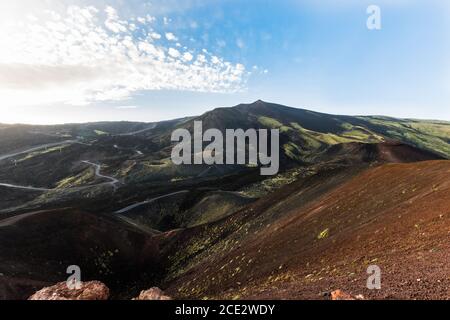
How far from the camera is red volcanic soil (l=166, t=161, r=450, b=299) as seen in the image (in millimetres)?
18719

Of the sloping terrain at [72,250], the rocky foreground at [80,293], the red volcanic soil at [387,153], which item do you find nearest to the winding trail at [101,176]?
the sloping terrain at [72,250]

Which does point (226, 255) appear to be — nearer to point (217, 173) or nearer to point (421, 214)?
point (421, 214)

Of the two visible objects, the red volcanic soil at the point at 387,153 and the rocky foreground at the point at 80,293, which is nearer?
the rocky foreground at the point at 80,293

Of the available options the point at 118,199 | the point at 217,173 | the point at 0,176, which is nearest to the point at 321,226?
the point at 118,199

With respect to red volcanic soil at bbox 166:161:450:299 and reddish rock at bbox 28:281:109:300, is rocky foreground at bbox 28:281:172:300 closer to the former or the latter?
reddish rock at bbox 28:281:109:300

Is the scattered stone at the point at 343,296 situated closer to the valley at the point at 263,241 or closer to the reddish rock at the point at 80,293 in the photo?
the valley at the point at 263,241

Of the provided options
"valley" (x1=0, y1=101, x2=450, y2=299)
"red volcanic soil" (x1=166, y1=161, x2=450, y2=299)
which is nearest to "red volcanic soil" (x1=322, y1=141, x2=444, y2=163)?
"valley" (x1=0, y1=101, x2=450, y2=299)

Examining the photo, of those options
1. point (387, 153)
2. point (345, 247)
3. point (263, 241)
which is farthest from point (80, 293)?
point (387, 153)

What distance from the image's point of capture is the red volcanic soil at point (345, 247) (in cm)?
1872

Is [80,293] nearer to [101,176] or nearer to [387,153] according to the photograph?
[387,153]

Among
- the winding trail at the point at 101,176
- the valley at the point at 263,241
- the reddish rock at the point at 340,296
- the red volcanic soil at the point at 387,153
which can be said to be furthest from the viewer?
the winding trail at the point at 101,176
